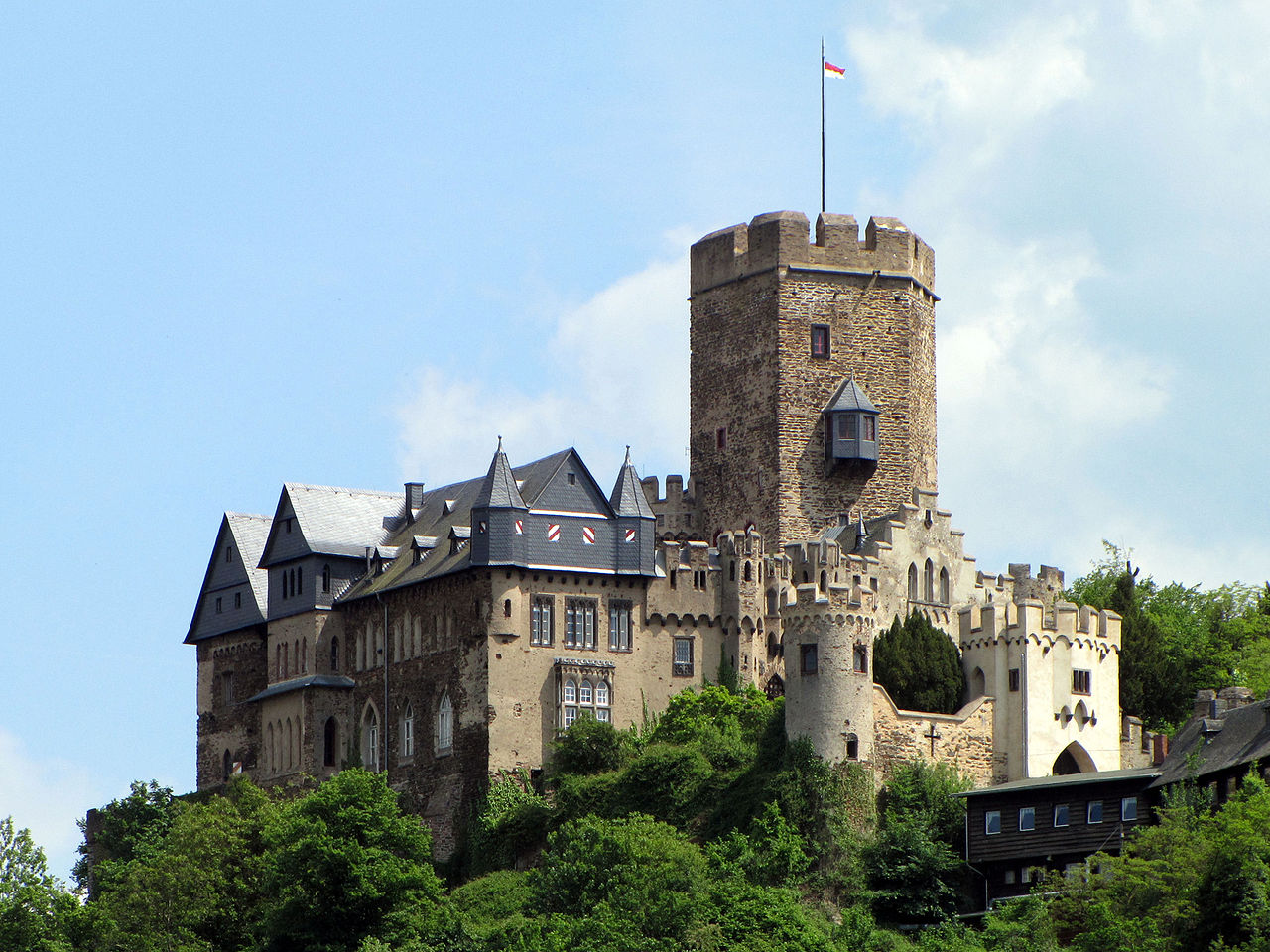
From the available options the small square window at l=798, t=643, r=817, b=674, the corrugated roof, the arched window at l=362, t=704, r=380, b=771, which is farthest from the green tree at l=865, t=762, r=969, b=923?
the arched window at l=362, t=704, r=380, b=771

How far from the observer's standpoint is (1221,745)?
261 feet

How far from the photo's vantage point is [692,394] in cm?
10400

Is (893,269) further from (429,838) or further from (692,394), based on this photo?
(429,838)

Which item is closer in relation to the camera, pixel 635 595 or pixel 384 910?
pixel 384 910

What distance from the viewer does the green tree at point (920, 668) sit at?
8812 centimetres

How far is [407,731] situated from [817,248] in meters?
22.2

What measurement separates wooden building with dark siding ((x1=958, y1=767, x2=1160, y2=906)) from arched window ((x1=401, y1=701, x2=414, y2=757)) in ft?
63.9

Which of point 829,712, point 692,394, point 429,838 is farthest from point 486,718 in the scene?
point 692,394

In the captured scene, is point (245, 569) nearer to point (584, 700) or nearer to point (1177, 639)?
point (584, 700)

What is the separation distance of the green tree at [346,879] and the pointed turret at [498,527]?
29.4 feet

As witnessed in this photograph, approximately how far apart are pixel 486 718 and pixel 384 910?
8.12 m

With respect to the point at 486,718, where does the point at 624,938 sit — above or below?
below

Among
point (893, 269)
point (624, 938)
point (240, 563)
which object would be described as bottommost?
point (624, 938)

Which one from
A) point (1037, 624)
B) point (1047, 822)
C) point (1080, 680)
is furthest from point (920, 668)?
point (1047, 822)
